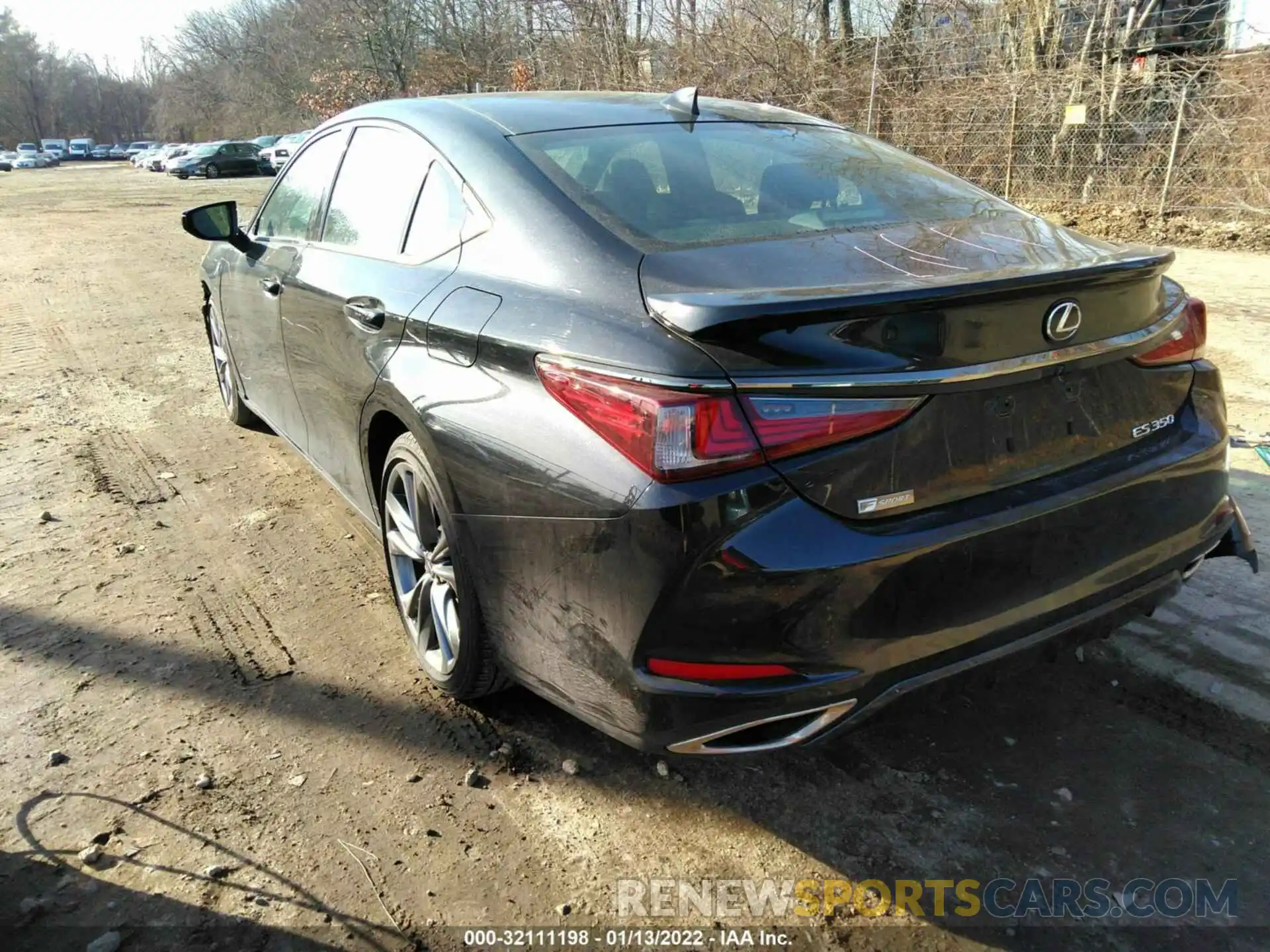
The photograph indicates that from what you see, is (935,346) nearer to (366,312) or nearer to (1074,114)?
(366,312)

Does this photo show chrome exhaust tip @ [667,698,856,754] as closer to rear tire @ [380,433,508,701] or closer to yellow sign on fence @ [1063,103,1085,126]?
rear tire @ [380,433,508,701]

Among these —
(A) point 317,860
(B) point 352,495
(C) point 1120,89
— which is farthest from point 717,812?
(C) point 1120,89

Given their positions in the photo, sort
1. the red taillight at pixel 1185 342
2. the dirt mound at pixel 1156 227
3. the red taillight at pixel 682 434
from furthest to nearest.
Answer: the dirt mound at pixel 1156 227, the red taillight at pixel 1185 342, the red taillight at pixel 682 434

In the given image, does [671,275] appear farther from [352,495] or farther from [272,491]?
[272,491]

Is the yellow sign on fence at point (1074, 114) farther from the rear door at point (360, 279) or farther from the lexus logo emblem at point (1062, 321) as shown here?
the lexus logo emblem at point (1062, 321)

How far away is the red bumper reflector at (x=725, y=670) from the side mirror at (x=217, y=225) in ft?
10.8

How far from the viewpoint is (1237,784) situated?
8.05ft

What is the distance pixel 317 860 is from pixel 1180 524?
2.31 m

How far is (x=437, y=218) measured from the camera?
281cm

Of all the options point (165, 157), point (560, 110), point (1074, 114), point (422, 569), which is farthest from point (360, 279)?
point (165, 157)

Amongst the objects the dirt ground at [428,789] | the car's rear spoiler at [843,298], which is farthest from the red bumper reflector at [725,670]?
the car's rear spoiler at [843,298]

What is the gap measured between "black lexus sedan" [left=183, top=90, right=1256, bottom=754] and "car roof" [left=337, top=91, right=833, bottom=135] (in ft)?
0.10

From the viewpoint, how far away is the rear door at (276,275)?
379 centimetres

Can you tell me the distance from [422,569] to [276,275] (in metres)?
1.63
